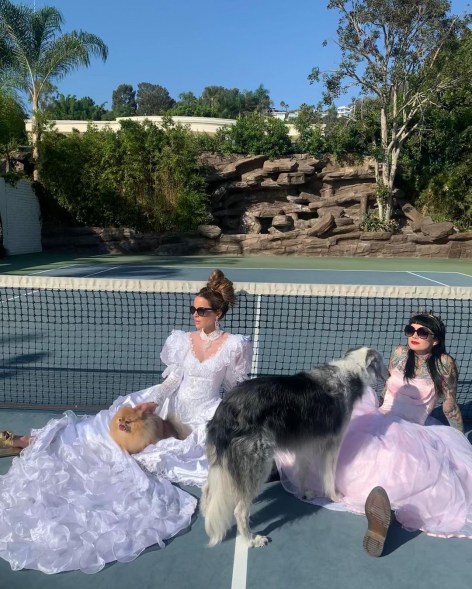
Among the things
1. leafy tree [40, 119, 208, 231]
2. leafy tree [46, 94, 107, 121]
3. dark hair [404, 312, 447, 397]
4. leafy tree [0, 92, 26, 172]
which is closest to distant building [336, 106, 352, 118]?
leafy tree [40, 119, 208, 231]

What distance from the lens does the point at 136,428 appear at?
373 cm

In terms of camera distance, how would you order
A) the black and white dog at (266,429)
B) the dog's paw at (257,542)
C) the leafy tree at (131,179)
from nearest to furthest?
the black and white dog at (266,429) → the dog's paw at (257,542) → the leafy tree at (131,179)

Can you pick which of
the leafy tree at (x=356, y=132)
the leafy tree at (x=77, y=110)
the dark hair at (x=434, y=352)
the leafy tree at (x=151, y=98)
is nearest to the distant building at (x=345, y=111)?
the leafy tree at (x=356, y=132)

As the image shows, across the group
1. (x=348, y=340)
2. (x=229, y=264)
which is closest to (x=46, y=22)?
(x=229, y=264)

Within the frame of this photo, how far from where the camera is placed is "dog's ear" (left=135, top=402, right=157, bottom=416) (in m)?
3.78

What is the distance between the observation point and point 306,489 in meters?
3.63

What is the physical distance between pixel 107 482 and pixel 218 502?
89 centimetres

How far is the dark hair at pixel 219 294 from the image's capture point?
407 cm

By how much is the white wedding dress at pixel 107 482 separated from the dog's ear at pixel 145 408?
9.1 inches

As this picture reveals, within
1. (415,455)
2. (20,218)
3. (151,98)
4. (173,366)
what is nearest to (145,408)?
(173,366)

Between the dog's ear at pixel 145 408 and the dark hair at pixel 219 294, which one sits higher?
the dark hair at pixel 219 294

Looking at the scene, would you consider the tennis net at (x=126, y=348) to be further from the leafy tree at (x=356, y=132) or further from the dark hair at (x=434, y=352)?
the leafy tree at (x=356, y=132)

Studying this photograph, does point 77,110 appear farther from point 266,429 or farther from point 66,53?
point 266,429

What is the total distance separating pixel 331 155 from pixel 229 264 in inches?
554
